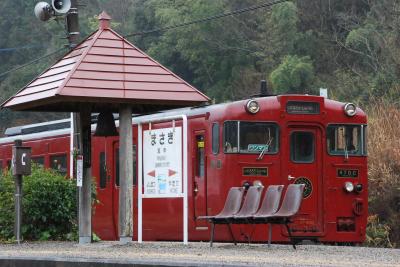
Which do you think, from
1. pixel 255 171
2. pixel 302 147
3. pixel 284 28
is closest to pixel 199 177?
pixel 255 171

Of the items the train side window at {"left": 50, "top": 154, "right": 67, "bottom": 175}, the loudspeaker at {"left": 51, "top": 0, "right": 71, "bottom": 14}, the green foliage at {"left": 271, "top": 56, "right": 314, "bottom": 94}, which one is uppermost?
the green foliage at {"left": 271, "top": 56, "right": 314, "bottom": 94}

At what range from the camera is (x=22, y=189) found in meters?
18.8

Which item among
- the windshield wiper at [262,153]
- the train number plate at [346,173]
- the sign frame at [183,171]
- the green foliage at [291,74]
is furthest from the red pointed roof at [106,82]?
the green foliage at [291,74]

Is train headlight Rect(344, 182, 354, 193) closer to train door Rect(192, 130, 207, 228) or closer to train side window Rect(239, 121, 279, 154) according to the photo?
train side window Rect(239, 121, 279, 154)

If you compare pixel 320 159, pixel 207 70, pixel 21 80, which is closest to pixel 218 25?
pixel 207 70

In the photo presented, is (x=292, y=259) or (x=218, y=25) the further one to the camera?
(x=218, y=25)

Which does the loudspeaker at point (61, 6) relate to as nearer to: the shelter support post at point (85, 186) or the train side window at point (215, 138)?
the shelter support post at point (85, 186)

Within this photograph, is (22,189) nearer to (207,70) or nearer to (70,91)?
(70,91)

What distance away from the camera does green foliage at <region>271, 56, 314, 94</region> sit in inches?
1868

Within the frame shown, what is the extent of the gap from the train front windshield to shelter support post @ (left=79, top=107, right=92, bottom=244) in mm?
2891

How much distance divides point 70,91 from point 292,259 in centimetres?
479

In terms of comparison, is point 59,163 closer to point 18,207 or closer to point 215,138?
point 18,207

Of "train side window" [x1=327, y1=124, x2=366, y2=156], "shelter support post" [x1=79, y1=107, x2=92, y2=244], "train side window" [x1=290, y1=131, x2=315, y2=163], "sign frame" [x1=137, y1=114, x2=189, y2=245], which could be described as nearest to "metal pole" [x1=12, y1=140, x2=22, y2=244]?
"shelter support post" [x1=79, y1=107, x2=92, y2=244]

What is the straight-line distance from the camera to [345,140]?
19.7 metres
